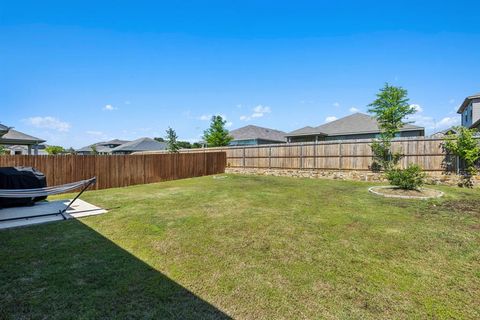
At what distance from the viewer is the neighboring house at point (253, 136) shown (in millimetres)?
29484

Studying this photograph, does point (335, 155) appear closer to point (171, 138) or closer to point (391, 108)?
point (391, 108)

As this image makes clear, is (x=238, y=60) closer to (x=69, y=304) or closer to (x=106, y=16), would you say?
(x=106, y=16)

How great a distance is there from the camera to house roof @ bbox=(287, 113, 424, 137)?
21.7 metres

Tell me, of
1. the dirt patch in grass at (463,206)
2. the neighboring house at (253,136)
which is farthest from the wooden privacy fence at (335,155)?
the neighboring house at (253,136)

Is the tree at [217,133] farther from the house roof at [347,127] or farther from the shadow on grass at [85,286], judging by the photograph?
the shadow on grass at [85,286]

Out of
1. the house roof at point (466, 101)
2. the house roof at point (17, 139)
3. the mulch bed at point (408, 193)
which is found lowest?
the mulch bed at point (408, 193)

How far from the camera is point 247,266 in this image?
316cm

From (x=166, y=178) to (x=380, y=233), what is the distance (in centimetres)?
1169

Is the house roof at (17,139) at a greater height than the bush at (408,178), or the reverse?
the house roof at (17,139)

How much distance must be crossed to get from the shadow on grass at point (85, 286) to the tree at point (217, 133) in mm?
24152

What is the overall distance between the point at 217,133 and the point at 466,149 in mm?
21834

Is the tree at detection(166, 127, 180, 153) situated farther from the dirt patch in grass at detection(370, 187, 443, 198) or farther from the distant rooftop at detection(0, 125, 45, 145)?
the dirt patch in grass at detection(370, 187, 443, 198)

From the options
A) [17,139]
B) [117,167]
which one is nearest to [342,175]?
A: [117,167]

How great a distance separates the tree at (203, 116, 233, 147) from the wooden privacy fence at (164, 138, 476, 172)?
9249mm
